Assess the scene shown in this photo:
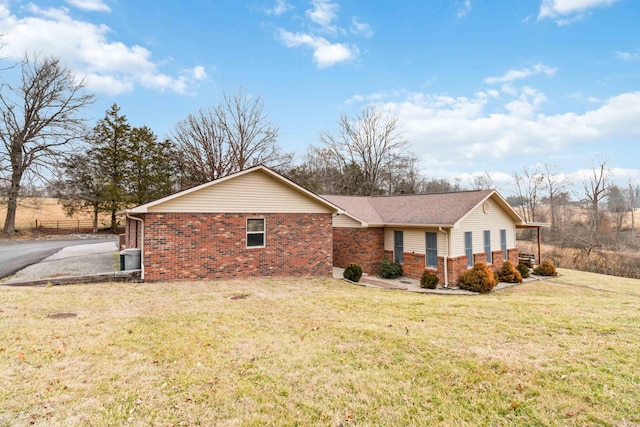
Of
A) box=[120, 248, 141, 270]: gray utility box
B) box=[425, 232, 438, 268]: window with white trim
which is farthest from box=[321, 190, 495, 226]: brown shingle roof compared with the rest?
box=[120, 248, 141, 270]: gray utility box

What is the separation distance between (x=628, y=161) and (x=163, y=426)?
139ft

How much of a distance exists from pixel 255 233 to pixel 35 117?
84.7 feet

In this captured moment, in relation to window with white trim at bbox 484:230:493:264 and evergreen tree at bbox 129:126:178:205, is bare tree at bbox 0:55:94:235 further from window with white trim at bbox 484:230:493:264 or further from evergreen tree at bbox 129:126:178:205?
window with white trim at bbox 484:230:493:264

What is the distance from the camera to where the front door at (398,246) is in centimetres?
1485

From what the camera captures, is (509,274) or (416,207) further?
(416,207)

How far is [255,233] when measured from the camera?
12.2m

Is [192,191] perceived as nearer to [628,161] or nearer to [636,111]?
[636,111]

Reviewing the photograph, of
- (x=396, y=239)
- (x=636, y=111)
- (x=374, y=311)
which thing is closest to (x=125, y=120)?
(x=396, y=239)

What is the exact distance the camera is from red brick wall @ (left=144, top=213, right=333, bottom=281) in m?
10.6

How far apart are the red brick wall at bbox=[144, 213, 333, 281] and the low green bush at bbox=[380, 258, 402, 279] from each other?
2.60 metres

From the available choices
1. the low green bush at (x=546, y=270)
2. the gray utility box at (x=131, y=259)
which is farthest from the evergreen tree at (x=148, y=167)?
the low green bush at (x=546, y=270)

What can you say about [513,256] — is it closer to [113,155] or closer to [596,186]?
[596,186]

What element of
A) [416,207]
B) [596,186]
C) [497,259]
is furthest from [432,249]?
[596,186]

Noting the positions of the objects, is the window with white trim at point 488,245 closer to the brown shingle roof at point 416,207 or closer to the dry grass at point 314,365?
the brown shingle roof at point 416,207
